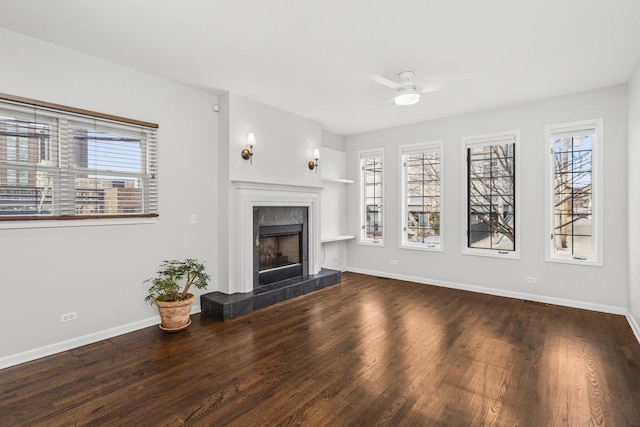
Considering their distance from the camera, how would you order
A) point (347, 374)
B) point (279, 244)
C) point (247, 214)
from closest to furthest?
point (347, 374)
point (247, 214)
point (279, 244)

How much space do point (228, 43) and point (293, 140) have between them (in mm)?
2235

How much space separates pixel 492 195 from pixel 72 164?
5.42 meters

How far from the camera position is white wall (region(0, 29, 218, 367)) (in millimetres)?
2832

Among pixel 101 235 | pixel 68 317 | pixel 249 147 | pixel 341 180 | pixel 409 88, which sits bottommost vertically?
pixel 68 317

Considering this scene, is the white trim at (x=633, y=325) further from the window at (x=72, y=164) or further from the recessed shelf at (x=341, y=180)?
the window at (x=72, y=164)

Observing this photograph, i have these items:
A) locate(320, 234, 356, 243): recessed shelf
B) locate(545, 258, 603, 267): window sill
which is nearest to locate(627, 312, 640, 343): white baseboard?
locate(545, 258, 603, 267): window sill

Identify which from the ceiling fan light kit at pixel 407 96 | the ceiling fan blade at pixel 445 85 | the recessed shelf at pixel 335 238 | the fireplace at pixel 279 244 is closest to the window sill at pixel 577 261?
the ceiling fan blade at pixel 445 85

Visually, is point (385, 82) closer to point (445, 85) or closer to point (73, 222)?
point (445, 85)

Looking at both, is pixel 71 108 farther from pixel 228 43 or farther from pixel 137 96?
pixel 228 43

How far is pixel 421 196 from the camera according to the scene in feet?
19.0

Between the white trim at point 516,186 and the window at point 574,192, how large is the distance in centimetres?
36

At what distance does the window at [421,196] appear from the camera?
5582 mm

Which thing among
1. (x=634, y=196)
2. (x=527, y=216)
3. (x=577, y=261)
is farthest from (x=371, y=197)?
(x=634, y=196)

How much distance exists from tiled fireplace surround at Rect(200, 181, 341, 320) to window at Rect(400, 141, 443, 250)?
197cm
